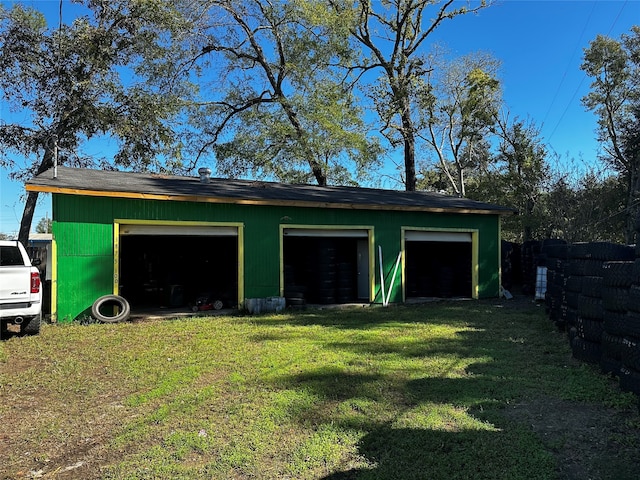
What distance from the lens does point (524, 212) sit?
947 inches

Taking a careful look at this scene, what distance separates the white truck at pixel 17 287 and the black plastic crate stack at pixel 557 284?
28.2ft

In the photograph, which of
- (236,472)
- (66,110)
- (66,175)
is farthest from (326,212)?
(66,110)

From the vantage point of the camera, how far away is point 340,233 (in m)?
12.0

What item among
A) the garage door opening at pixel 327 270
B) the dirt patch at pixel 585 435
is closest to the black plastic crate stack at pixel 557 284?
the dirt patch at pixel 585 435

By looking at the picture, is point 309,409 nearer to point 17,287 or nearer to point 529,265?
point 17,287

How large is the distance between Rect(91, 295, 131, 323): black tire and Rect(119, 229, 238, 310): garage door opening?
1414 mm

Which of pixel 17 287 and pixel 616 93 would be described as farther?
pixel 616 93

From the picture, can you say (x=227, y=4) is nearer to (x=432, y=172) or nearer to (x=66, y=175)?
(x=66, y=175)

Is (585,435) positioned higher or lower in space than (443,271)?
lower

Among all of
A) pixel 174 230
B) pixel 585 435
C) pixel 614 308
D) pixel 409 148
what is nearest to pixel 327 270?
pixel 174 230

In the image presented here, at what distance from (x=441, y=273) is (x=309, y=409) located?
10680 millimetres

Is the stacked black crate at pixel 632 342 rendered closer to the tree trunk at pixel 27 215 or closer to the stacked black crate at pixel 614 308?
the stacked black crate at pixel 614 308

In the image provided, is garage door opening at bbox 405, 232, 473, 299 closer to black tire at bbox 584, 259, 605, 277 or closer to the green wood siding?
the green wood siding

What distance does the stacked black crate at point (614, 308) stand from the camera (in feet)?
15.5
